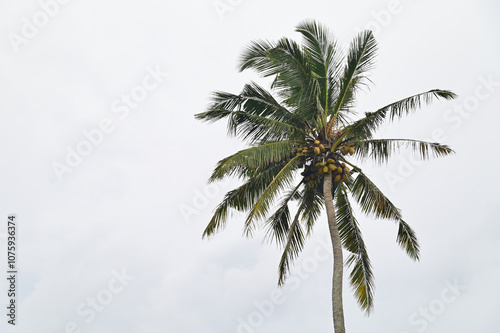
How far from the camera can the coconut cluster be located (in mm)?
12539

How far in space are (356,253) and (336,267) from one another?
84.5 inches

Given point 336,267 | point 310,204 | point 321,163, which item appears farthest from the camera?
point 310,204

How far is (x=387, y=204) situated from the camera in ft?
43.5

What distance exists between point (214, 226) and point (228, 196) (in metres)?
1.05

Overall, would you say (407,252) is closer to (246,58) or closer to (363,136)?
(363,136)

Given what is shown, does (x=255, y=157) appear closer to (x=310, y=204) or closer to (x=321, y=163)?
(x=321, y=163)

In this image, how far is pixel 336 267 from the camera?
12031 millimetres

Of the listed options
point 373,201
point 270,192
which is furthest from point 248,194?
point 373,201

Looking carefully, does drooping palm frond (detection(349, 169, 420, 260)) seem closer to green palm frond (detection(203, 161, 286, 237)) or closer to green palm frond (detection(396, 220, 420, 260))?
green palm frond (detection(396, 220, 420, 260))

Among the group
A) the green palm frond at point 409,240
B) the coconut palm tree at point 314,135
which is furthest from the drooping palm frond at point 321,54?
the green palm frond at point 409,240

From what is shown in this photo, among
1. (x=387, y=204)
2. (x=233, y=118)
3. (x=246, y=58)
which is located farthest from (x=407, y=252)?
(x=246, y=58)

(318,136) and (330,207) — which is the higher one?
(318,136)

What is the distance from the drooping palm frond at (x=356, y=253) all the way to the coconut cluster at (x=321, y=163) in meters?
1.59

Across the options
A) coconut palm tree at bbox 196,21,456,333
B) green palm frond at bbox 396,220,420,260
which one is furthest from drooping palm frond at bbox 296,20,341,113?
green palm frond at bbox 396,220,420,260
